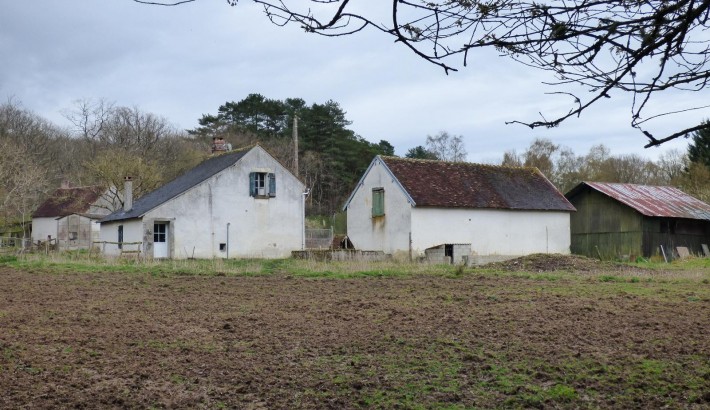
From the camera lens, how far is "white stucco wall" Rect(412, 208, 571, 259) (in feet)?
104

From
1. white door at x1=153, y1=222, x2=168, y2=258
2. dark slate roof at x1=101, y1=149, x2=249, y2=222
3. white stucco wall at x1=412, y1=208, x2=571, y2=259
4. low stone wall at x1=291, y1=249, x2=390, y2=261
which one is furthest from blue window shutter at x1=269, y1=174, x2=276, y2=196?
white stucco wall at x1=412, y1=208, x2=571, y2=259

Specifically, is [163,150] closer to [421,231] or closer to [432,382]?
[421,231]

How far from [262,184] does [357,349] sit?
26633mm

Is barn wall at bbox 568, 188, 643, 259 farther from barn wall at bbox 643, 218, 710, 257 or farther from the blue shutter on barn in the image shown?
the blue shutter on barn

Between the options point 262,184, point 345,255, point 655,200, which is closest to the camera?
point 345,255

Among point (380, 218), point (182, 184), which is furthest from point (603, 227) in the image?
point (182, 184)

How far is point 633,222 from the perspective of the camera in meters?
34.0

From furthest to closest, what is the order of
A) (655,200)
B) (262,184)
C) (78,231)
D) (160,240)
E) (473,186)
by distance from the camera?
1. (78,231)
2. (655,200)
3. (262,184)
4. (473,186)
5. (160,240)

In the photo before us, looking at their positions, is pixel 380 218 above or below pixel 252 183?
below

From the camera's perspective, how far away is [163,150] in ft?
202

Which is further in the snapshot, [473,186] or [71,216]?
[71,216]

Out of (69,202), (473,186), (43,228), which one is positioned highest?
(69,202)

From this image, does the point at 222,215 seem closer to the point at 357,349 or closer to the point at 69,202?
the point at 69,202

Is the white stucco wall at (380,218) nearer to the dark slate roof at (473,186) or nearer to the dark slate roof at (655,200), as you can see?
the dark slate roof at (473,186)
